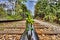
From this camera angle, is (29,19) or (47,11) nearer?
(29,19)

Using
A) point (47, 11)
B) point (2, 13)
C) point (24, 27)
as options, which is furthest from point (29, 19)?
point (2, 13)

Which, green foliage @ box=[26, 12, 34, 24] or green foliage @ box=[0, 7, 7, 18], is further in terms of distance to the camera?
green foliage @ box=[0, 7, 7, 18]

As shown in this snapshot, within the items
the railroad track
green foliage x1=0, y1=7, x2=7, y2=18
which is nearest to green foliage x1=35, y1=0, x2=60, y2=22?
the railroad track

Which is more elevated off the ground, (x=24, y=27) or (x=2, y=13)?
(x=2, y=13)

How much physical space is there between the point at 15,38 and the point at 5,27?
0.23 metres

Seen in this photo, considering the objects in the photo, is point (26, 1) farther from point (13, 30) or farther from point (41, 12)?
point (13, 30)

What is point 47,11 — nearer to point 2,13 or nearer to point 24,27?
point 24,27

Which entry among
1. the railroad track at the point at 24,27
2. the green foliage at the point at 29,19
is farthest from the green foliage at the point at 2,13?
the green foliage at the point at 29,19

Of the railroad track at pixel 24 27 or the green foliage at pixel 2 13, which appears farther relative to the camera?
the green foliage at pixel 2 13

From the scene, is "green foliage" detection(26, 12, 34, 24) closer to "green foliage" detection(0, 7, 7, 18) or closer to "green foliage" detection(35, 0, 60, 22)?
"green foliage" detection(35, 0, 60, 22)

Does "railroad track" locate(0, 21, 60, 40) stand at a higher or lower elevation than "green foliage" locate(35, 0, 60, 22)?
lower

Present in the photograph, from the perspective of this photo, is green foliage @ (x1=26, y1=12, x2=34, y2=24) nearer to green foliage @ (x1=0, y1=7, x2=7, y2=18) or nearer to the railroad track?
the railroad track

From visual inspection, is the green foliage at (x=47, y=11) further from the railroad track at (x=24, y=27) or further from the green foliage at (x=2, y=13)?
the green foliage at (x=2, y=13)

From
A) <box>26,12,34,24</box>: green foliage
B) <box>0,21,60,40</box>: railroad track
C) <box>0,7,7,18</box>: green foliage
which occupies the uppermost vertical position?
<box>0,7,7,18</box>: green foliage
